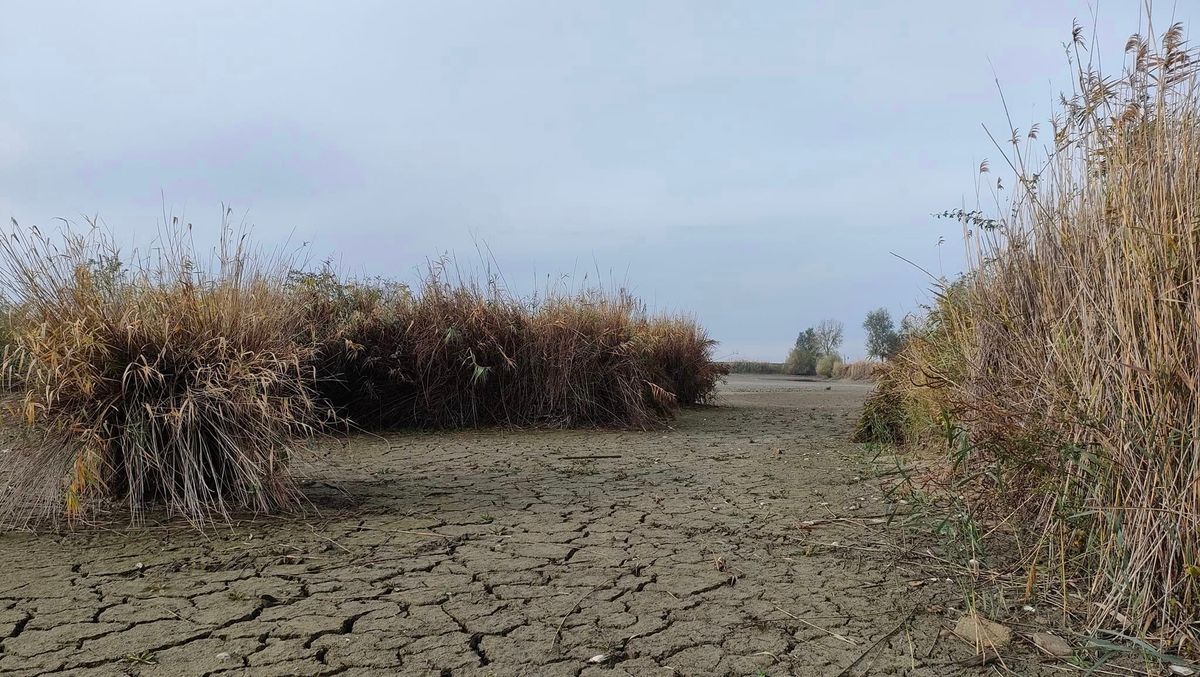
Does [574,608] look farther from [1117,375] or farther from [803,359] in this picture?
[803,359]

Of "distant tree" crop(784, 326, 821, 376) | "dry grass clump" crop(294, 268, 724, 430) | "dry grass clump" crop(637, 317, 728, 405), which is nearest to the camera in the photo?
"dry grass clump" crop(294, 268, 724, 430)

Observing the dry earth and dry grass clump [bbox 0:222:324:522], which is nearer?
the dry earth

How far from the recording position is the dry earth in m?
2.05

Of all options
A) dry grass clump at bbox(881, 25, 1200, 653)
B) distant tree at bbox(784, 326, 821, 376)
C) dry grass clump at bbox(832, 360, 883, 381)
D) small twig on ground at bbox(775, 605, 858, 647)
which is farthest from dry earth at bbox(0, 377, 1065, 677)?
distant tree at bbox(784, 326, 821, 376)

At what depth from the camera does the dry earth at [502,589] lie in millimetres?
2049

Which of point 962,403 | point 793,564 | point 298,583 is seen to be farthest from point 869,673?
point 298,583

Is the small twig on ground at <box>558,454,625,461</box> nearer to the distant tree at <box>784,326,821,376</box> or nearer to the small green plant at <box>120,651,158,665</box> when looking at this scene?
the small green plant at <box>120,651,158,665</box>

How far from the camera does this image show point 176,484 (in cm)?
354

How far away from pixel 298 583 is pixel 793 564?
6.01 feet

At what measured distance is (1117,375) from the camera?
87.0 inches

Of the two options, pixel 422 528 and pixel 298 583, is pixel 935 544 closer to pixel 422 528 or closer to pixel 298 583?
pixel 422 528

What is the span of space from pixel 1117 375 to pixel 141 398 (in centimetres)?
383

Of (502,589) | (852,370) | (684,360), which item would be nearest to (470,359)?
(684,360)

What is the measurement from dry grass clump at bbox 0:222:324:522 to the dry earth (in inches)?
9.3
